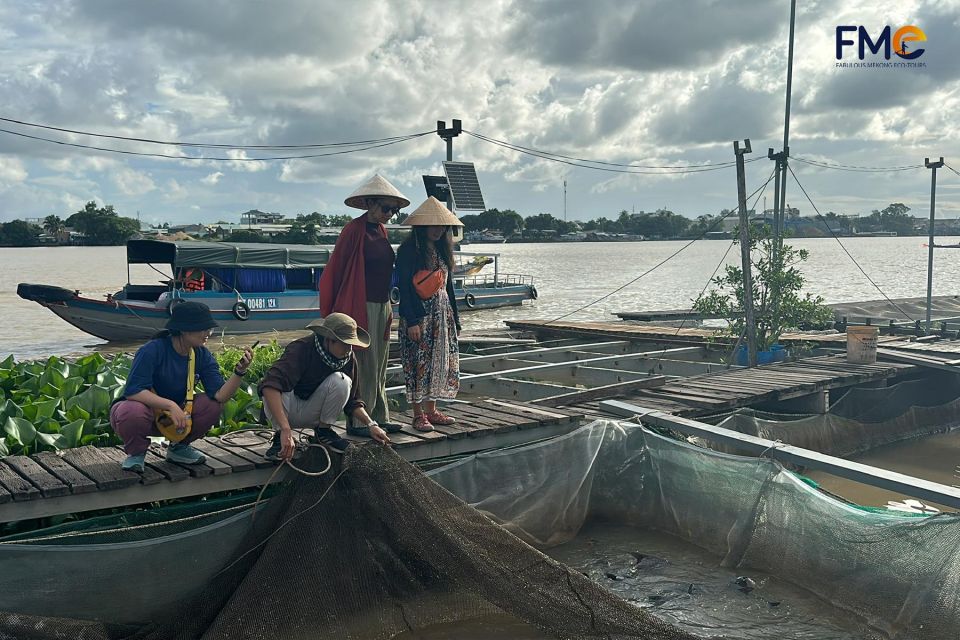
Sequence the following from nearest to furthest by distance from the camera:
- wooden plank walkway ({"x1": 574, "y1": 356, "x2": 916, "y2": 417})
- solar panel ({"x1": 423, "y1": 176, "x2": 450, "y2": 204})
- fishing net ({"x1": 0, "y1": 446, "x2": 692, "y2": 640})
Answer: fishing net ({"x1": 0, "y1": 446, "x2": 692, "y2": 640}), wooden plank walkway ({"x1": 574, "y1": 356, "x2": 916, "y2": 417}), solar panel ({"x1": 423, "y1": 176, "x2": 450, "y2": 204})

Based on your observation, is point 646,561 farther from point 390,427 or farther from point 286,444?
point 286,444

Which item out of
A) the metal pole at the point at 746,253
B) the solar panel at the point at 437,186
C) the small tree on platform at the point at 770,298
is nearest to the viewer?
the metal pole at the point at 746,253

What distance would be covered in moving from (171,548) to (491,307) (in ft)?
95.0

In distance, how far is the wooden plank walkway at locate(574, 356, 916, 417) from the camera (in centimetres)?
787

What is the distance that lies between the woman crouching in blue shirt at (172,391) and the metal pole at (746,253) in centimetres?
765

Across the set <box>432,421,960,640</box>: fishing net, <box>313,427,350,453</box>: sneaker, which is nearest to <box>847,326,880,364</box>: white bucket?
<box>432,421,960,640</box>: fishing net

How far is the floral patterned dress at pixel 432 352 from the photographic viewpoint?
19.5ft

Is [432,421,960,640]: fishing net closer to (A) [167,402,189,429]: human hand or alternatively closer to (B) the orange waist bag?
(B) the orange waist bag

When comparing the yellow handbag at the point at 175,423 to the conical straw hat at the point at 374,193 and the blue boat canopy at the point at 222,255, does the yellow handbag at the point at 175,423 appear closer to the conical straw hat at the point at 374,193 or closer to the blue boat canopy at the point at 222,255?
the conical straw hat at the point at 374,193

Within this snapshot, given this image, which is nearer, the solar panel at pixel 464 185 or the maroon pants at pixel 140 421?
the maroon pants at pixel 140 421

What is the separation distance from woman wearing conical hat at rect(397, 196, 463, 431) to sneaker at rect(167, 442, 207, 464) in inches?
64.3

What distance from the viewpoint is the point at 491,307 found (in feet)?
109

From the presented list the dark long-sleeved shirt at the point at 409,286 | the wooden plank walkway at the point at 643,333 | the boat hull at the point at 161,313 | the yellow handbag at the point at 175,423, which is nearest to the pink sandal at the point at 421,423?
the dark long-sleeved shirt at the point at 409,286

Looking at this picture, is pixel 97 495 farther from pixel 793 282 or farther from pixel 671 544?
pixel 793 282
